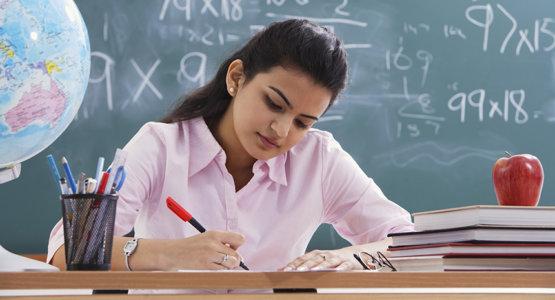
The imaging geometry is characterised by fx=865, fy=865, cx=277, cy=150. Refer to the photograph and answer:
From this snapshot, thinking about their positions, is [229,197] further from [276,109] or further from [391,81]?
[391,81]

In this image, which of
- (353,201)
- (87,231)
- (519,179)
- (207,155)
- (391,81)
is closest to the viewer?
(87,231)

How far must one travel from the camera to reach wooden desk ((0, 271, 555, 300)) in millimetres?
1071

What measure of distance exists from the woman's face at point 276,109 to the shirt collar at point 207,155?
73 mm

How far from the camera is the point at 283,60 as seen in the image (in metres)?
1.83

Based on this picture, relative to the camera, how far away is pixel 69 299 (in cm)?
110

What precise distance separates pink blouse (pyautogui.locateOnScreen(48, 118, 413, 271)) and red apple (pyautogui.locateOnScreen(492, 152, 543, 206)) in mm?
436

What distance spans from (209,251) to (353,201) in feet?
2.39

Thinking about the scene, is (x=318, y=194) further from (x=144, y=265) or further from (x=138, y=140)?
(x=144, y=265)

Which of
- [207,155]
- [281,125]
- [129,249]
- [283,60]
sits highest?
[283,60]

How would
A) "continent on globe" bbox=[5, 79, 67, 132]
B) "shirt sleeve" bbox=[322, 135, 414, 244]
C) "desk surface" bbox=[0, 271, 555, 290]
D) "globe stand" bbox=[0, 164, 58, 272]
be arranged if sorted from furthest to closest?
"shirt sleeve" bbox=[322, 135, 414, 244] → "continent on globe" bbox=[5, 79, 67, 132] → "globe stand" bbox=[0, 164, 58, 272] → "desk surface" bbox=[0, 271, 555, 290]

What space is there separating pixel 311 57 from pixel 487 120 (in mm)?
1623

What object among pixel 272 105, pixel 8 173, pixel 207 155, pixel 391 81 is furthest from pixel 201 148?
pixel 391 81

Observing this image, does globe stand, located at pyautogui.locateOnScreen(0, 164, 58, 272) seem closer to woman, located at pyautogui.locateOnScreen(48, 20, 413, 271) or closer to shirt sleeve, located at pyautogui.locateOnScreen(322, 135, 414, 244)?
woman, located at pyautogui.locateOnScreen(48, 20, 413, 271)

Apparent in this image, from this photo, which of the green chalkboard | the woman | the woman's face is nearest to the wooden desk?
the woman
